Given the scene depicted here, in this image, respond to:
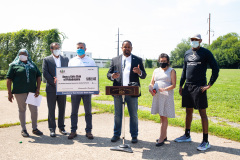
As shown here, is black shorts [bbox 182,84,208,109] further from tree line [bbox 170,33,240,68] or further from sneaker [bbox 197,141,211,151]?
tree line [bbox 170,33,240,68]

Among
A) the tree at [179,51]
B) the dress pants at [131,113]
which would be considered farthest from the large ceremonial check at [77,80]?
the tree at [179,51]

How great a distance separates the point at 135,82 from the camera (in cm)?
449

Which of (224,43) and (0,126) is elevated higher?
(224,43)

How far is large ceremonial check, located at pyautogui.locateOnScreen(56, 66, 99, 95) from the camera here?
5.02m

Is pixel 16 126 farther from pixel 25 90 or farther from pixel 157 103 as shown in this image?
pixel 157 103

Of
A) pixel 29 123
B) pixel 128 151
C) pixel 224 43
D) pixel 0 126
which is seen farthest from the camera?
pixel 224 43

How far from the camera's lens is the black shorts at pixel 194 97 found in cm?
446

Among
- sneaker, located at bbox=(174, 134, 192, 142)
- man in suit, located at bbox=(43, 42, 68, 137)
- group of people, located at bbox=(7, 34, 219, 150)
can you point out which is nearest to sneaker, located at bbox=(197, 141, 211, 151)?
group of people, located at bbox=(7, 34, 219, 150)

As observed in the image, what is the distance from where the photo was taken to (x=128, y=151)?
169 inches

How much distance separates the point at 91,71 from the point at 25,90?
70.0 inches

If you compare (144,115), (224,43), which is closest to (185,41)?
(224,43)

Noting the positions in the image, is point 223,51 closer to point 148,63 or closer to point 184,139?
point 148,63

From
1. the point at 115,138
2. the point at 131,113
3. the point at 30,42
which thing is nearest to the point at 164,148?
the point at 131,113

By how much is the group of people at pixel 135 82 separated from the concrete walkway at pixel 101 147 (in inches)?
7.3
